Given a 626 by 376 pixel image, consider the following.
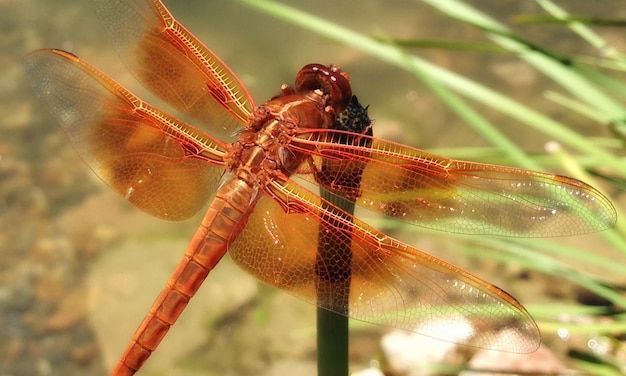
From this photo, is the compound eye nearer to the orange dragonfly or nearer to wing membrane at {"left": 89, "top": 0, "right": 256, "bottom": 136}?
the orange dragonfly

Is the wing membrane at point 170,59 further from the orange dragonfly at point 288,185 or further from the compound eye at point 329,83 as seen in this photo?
the compound eye at point 329,83

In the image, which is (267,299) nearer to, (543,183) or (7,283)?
(7,283)

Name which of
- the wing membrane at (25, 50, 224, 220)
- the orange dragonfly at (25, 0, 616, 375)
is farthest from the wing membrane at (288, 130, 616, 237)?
the wing membrane at (25, 50, 224, 220)

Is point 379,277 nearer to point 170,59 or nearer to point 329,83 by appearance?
point 329,83

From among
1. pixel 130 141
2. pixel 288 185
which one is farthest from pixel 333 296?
pixel 130 141

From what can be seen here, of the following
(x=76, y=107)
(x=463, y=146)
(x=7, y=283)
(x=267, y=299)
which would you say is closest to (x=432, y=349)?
(x=267, y=299)

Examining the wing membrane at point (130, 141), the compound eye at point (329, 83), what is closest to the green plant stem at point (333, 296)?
the compound eye at point (329, 83)

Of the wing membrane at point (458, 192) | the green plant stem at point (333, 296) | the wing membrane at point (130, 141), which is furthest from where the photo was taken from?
the wing membrane at point (130, 141)
